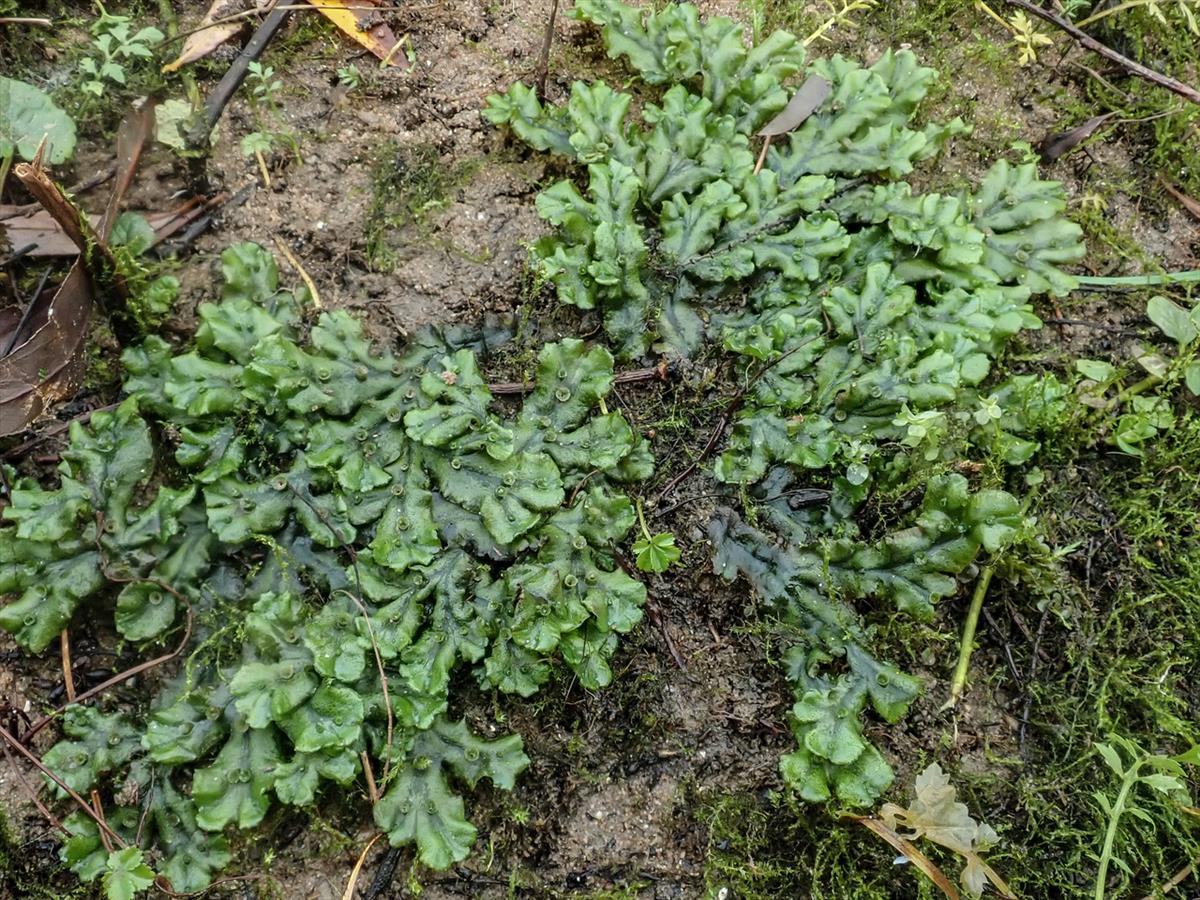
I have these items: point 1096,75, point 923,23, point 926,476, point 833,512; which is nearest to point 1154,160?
point 1096,75

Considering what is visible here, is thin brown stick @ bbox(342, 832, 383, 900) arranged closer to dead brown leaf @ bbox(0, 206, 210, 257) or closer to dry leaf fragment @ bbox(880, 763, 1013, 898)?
dry leaf fragment @ bbox(880, 763, 1013, 898)

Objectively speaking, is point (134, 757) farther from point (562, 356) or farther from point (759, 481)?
point (759, 481)

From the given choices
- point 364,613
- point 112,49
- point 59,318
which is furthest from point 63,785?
point 112,49

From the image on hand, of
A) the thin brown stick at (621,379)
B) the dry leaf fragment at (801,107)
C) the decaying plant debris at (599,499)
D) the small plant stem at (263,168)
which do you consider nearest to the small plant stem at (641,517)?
the decaying plant debris at (599,499)

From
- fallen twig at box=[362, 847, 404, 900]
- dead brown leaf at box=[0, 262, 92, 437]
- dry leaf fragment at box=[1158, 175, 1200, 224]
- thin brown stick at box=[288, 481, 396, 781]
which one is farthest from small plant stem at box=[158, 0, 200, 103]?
dry leaf fragment at box=[1158, 175, 1200, 224]

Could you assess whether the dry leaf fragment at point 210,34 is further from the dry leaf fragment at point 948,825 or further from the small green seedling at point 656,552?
the dry leaf fragment at point 948,825

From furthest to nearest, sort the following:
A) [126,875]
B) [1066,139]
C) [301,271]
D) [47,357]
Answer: [1066,139] → [301,271] → [47,357] → [126,875]

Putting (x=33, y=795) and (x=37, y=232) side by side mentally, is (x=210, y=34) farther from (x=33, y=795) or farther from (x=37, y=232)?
(x=33, y=795)
